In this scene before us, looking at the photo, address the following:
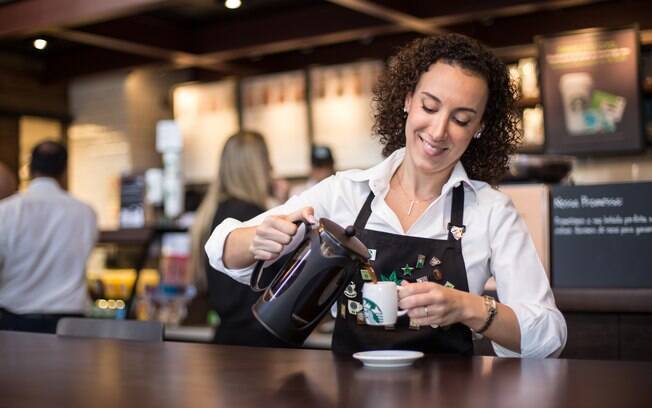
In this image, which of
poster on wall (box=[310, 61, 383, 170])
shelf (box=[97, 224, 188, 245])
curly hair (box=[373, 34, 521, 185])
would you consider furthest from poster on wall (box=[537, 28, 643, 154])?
curly hair (box=[373, 34, 521, 185])

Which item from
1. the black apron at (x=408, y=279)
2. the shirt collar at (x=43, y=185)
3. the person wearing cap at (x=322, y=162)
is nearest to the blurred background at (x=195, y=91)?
the shirt collar at (x=43, y=185)

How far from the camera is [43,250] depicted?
3.69 metres

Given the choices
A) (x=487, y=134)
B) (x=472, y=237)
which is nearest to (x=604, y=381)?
(x=472, y=237)

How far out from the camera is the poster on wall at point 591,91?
18.2 ft

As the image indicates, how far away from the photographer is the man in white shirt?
3.63 meters

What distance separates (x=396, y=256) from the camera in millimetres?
1812

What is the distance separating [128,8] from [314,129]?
2.34 m

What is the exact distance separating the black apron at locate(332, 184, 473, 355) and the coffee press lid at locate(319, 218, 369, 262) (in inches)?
8.9

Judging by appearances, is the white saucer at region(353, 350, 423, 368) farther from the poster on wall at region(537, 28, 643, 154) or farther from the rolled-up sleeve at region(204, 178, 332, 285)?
the poster on wall at region(537, 28, 643, 154)

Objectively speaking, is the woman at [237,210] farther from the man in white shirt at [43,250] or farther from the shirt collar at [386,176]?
the shirt collar at [386,176]

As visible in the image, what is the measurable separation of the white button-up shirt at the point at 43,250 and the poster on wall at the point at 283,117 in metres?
3.51

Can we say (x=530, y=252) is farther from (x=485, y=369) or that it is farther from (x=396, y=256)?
(x=485, y=369)

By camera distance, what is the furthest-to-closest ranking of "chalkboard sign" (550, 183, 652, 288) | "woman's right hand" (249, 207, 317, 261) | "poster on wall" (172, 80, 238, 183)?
1. "poster on wall" (172, 80, 238, 183)
2. "chalkboard sign" (550, 183, 652, 288)
3. "woman's right hand" (249, 207, 317, 261)

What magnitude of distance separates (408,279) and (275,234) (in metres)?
0.32
